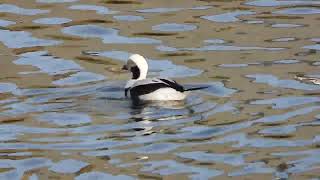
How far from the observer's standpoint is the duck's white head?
14.9m

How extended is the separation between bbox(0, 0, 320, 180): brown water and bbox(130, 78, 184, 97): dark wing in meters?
0.19

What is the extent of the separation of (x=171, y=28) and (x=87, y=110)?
14.6 feet

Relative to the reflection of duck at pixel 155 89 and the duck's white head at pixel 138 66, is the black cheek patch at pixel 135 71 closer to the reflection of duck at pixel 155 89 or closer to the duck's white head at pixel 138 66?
the duck's white head at pixel 138 66

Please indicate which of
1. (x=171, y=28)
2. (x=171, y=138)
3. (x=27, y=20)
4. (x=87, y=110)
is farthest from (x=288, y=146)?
(x=27, y=20)

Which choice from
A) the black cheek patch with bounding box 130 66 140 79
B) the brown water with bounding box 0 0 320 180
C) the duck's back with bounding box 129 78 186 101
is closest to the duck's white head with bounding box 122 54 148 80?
the black cheek patch with bounding box 130 66 140 79

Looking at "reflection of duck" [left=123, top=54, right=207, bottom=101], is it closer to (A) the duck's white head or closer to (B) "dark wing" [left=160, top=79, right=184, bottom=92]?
(B) "dark wing" [left=160, top=79, right=184, bottom=92]

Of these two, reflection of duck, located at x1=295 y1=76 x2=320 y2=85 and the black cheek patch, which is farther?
the black cheek patch

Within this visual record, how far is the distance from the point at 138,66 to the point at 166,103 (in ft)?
4.36

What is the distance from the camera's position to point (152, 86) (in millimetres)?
13938

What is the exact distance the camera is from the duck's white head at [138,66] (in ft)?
48.9

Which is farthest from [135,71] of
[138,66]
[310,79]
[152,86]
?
[310,79]

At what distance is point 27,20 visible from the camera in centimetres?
1800

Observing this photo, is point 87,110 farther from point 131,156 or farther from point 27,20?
point 27,20

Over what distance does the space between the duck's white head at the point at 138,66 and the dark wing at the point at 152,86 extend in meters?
0.67
